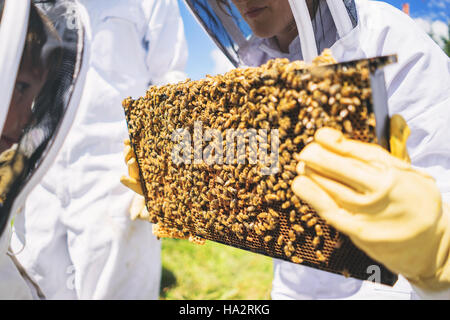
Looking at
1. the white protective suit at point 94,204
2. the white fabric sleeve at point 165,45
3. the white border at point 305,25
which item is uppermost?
the white fabric sleeve at point 165,45

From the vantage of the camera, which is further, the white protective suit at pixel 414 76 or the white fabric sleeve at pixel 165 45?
Result: the white fabric sleeve at pixel 165 45

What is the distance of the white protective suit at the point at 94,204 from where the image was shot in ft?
7.10

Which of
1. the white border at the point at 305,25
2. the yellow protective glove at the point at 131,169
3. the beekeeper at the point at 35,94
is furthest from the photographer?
the yellow protective glove at the point at 131,169

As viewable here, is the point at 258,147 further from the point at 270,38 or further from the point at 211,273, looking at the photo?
the point at 211,273

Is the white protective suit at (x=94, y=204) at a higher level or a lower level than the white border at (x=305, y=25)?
lower

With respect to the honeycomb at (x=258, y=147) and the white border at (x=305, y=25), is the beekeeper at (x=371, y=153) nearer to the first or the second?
the white border at (x=305, y=25)

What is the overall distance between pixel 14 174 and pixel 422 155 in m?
1.99

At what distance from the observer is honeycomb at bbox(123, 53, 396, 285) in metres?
0.85

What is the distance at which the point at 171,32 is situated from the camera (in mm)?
2672

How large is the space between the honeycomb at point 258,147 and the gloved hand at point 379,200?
0.28 ft

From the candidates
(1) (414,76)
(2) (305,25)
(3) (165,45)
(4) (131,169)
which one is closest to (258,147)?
(2) (305,25)

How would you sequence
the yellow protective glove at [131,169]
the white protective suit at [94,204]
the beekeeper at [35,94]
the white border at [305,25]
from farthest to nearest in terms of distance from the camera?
1. the white protective suit at [94,204]
2. the yellow protective glove at [131,169]
3. the beekeeper at [35,94]
4. the white border at [305,25]

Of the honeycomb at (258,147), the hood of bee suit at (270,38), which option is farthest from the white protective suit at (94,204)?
the honeycomb at (258,147)
